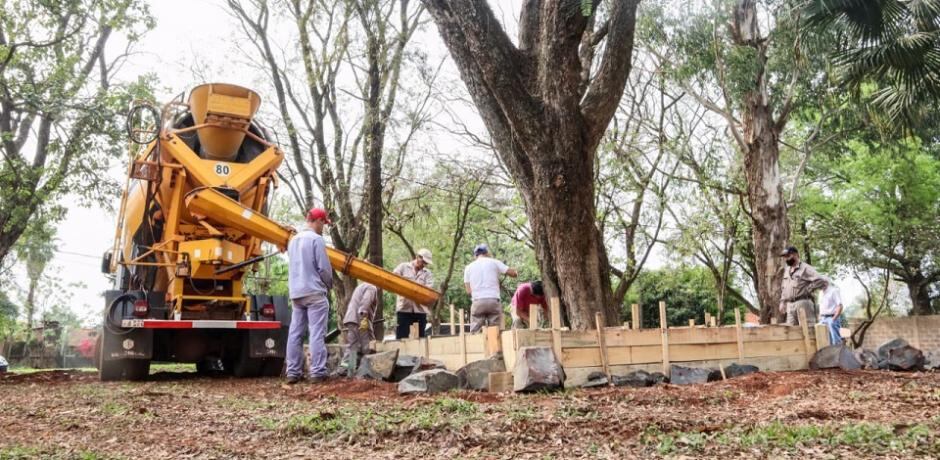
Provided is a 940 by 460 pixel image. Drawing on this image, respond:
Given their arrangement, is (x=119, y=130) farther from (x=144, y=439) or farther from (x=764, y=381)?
(x=764, y=381)

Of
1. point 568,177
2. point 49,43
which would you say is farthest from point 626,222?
point 49,43

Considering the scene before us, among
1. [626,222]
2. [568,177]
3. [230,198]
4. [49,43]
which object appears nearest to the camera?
[568,177]

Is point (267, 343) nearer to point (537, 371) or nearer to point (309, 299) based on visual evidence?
point (309, 299)

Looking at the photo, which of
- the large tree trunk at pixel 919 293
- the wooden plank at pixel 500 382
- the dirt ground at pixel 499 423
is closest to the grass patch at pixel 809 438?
the dirt ground at pixel 499 423

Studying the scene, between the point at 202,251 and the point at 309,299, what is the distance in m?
1.64

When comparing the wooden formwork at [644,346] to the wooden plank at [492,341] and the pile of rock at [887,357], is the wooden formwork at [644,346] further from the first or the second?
the pile of rock at [887,357]

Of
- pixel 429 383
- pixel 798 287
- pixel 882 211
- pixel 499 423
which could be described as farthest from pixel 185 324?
pixel 882 211

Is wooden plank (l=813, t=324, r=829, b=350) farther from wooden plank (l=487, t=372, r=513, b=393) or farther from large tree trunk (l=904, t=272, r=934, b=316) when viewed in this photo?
large tree trunk (l=904, t=272, r=934, b=316)

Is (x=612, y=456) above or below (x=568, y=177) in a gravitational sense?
below

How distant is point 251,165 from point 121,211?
89.0 inches

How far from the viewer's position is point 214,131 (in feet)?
29.1

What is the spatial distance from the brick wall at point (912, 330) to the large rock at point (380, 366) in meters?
14.7

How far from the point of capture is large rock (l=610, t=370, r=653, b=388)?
6.75m

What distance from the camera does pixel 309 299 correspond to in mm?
7754
